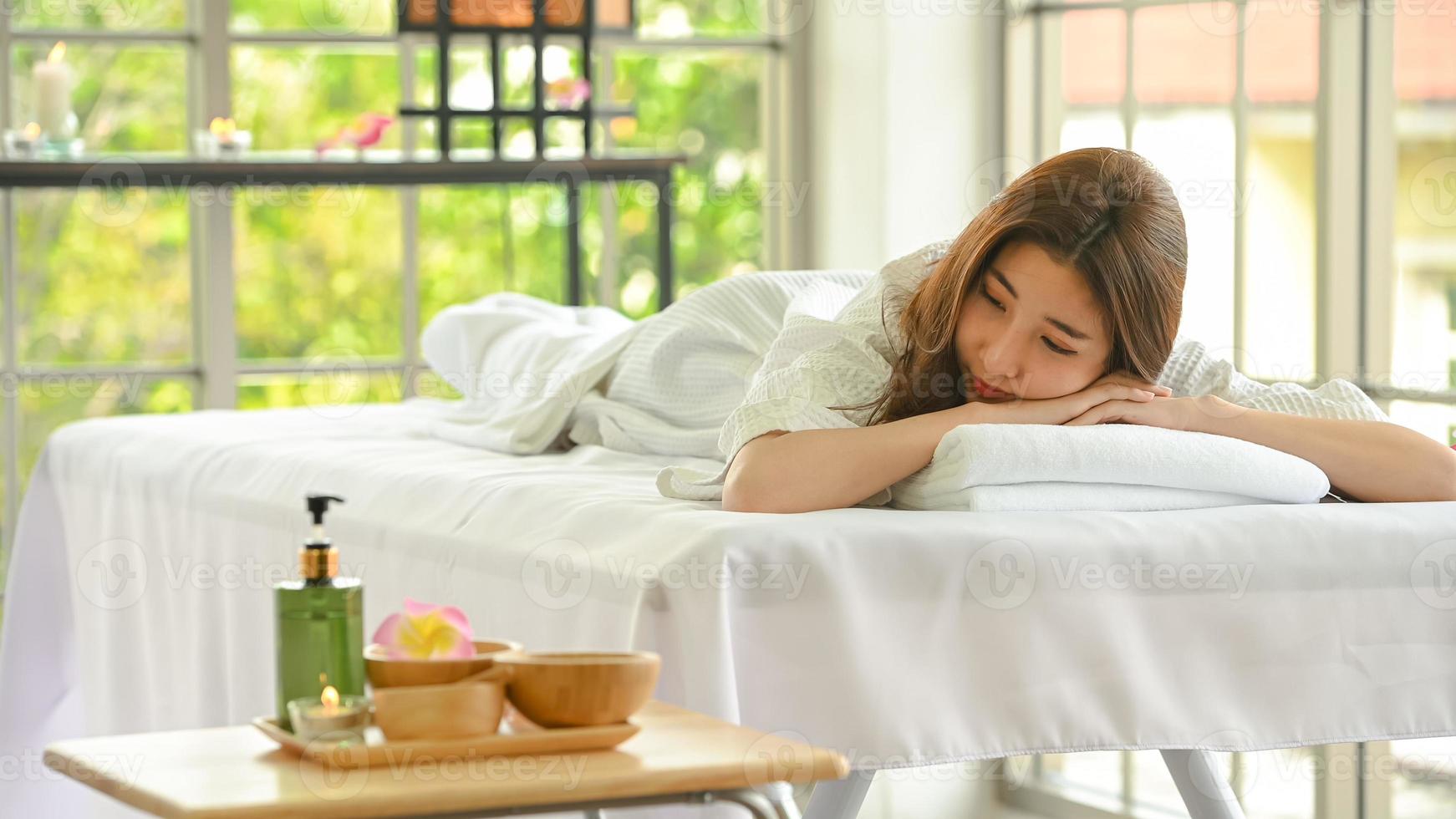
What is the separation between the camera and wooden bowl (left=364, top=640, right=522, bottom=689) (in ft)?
3.60

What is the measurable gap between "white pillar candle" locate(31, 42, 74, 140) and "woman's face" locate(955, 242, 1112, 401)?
212cm

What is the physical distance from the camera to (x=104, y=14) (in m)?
3.89

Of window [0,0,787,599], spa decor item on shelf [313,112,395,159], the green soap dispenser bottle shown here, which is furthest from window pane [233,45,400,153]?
the green soap dispenser bottle

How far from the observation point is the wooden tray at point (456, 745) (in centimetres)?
103

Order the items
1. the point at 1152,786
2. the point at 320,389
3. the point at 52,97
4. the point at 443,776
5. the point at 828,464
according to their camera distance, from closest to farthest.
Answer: the point at 443,776, the point at 828,464, the point at 52,97, the point at 1152,786, the point at 320,389

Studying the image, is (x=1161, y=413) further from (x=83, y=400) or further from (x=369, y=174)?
(x=83, y=400)

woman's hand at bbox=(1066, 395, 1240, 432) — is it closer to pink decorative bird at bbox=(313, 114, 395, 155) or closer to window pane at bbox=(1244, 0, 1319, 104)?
window pane at bbox=(1244, 0, 1319, 104)

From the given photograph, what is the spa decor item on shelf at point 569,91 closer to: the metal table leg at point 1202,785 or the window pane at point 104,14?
the window pane at point 104,14

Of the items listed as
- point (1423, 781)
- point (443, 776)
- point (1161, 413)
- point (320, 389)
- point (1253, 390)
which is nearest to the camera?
point (443, 776)

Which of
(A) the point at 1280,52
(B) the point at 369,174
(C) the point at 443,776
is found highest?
(A) the point at 1280,52

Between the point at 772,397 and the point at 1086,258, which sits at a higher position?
the point at 1086,258

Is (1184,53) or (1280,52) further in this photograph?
(1184,53)

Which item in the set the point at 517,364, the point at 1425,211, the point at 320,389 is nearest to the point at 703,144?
the point at 320,389

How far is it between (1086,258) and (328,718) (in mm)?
794
